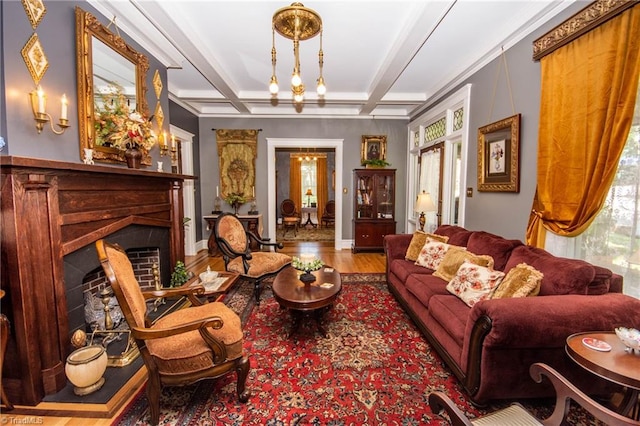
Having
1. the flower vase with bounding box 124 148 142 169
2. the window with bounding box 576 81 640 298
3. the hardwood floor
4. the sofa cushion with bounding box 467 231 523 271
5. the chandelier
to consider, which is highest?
the chandelier

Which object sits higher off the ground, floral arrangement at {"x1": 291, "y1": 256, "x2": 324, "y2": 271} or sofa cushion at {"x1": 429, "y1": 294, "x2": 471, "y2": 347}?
floral arrangement at {"x1": 291, "y1": 256, "x2": 324, "y2": 271}

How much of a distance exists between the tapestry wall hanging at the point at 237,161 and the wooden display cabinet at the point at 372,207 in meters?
2.26

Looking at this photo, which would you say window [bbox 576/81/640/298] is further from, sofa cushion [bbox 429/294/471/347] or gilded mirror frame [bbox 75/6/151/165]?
gilded mirror frame [bbox 75/6/151/165]

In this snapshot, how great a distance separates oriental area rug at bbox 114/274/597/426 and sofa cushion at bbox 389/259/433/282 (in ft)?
1.63

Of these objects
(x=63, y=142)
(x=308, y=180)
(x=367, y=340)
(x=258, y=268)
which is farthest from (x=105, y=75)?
(x=308, y=180)

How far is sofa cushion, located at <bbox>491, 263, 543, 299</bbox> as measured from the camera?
1884mm

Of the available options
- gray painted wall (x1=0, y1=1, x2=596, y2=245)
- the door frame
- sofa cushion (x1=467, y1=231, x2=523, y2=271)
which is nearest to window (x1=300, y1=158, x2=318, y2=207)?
the door frame

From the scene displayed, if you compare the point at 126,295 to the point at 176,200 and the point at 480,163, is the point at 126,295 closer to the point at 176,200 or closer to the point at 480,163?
the point at 176,200

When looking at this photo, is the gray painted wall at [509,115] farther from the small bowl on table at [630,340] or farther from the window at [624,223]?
the small bowl on table at [630,340]

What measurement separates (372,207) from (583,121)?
3.95m

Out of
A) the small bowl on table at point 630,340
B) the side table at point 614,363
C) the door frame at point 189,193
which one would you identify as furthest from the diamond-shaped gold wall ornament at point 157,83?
the small bowl on table at point 630,340

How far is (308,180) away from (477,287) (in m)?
8.35

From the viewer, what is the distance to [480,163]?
3.36 meters

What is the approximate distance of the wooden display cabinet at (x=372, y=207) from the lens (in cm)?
580
